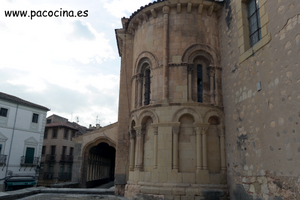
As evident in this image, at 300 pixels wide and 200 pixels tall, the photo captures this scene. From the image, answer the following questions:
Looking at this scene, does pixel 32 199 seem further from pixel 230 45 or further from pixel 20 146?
pixel 20 146

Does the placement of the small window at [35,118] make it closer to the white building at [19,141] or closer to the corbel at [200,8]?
the white building at [19,141]

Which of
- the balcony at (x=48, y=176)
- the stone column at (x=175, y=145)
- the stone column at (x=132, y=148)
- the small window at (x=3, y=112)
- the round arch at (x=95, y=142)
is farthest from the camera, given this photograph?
the balcony at (x=48, y=176)

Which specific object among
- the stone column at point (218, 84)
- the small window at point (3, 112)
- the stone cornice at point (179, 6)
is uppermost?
the stone cornice at point (179, 6)

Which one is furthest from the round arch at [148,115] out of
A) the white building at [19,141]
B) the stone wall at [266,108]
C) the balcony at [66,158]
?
the balcony at [66,158]

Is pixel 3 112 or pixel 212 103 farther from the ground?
pixel 3 112

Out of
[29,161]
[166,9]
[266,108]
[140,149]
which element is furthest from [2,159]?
[266,108]

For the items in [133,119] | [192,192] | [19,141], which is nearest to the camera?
[192,192]

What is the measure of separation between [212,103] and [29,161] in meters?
24.6

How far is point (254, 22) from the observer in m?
9.82

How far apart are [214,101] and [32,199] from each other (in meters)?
9.39

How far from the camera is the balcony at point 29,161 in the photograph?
27625 millimetres

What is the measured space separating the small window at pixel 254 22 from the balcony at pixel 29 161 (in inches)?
1054

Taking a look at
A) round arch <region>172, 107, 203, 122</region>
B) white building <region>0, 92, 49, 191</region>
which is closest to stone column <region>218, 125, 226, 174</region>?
round arch <region>172, 107, 203, 122</region>

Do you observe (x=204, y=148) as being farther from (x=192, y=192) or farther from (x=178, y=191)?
(x=178, y=191)
